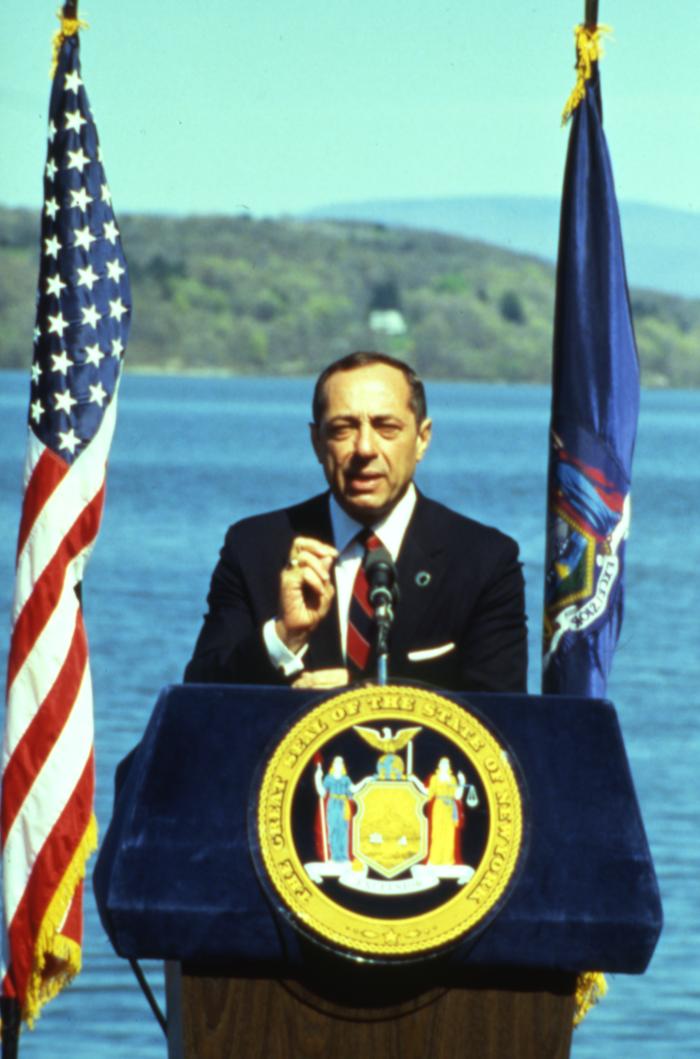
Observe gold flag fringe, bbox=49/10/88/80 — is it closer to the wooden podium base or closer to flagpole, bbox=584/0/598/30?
flagpole, bbox=584/0/598/30

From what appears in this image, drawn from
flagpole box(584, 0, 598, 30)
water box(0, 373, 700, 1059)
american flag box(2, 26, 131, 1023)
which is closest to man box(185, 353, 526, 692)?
american flag box(2, 26, 131, 1023)

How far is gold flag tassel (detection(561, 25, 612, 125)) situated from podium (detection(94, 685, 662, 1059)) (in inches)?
103

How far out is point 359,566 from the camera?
452 centimetres

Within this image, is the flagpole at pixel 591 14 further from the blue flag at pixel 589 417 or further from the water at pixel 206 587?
the water at pixel 206 587

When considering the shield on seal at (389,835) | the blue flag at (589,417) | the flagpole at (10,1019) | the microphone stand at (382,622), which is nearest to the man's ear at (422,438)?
the microphone stand at (382,622)

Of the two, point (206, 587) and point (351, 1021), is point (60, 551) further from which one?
point (206, 587)

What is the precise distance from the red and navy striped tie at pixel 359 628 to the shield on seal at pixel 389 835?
2.21 feet

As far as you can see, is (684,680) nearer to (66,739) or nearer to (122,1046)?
(122,1046)

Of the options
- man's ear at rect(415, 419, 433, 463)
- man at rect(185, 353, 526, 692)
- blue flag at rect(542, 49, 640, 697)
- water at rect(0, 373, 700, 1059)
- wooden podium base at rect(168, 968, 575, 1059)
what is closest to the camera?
wooden podium base at rect(168, 968, 575, 1059)

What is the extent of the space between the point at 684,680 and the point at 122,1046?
1425 cm

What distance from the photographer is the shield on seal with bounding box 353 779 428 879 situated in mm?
3736

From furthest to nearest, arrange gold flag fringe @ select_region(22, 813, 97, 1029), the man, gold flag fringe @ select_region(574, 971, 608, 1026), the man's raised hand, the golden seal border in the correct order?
gold flag fringe @ select_region(22, 813, 97, 1029) < gold flag fringe @ select_region(574, 971, 608, 1026) < the man < the man's raised hand < the golden seal border

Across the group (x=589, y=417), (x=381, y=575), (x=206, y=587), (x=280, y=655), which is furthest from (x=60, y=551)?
(x=206, y=587)

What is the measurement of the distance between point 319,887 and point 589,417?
2.78m
